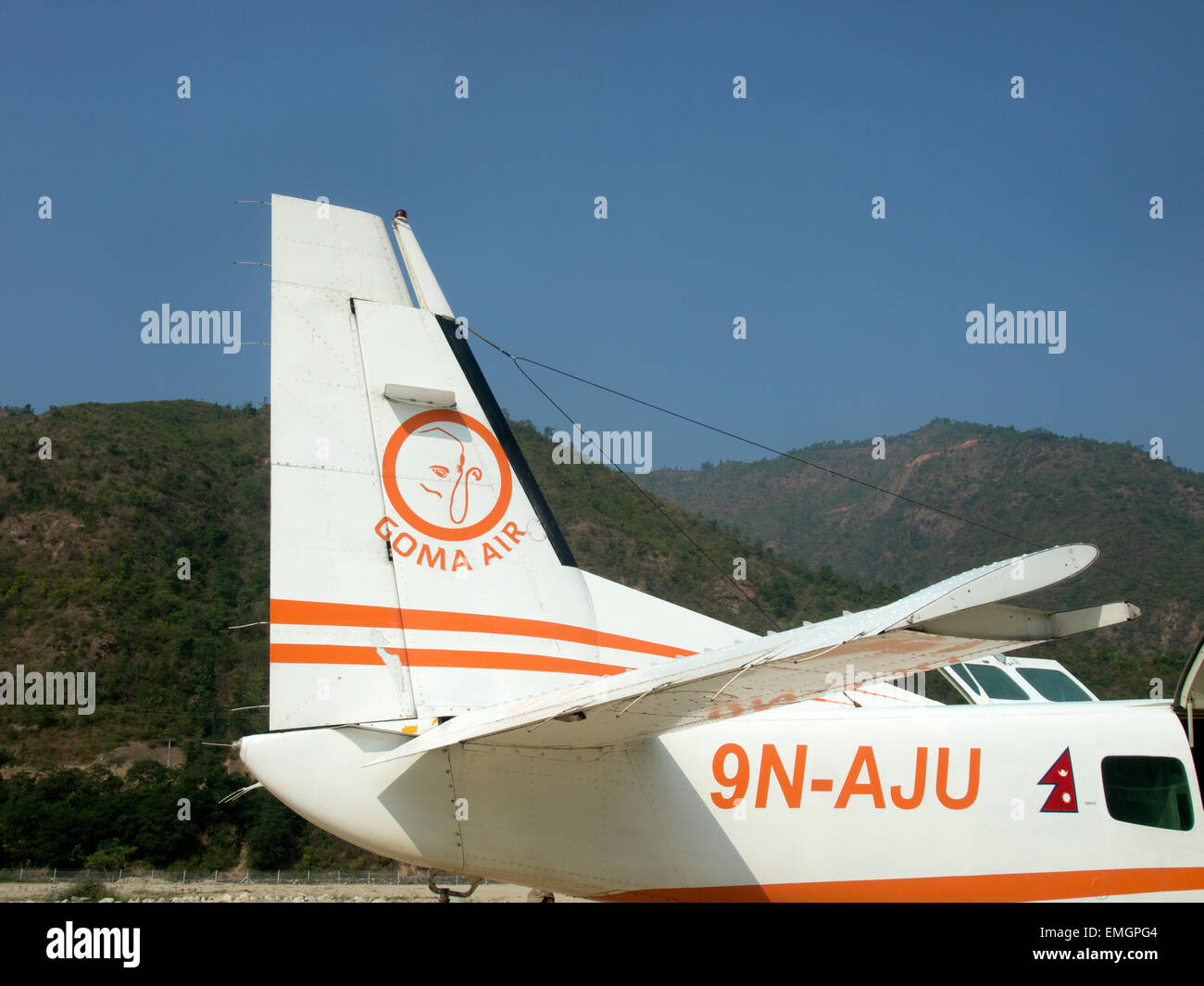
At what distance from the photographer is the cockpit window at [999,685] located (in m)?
9.73

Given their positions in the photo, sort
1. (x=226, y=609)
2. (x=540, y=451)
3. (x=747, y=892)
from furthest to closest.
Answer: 1. (x=540, y=451)
2. (x=226, y=609)
3. (x=747, y=892)

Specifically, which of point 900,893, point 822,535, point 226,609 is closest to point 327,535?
point 900,893

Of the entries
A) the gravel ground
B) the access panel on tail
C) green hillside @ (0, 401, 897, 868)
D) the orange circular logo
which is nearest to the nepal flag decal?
the access panel on tail

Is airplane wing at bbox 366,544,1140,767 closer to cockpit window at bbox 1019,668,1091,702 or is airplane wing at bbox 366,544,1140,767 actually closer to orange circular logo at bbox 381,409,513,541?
orange circular logo at bbox 381,409,513,541

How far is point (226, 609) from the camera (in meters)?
43.8

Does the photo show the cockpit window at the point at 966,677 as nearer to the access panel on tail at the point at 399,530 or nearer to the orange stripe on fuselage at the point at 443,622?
the access panel on tail at the point at 399,530

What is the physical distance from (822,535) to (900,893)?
428 feet

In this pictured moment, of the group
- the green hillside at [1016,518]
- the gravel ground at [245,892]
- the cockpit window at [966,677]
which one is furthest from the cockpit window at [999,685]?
the green hillside at [1016,518]

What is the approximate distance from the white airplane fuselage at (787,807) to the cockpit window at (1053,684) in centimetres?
313

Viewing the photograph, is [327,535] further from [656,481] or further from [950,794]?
[656,481]

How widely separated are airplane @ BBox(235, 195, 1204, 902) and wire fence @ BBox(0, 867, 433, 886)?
55.1ft

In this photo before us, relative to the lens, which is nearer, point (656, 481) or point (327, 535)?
point (327, 535)
